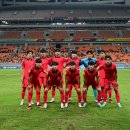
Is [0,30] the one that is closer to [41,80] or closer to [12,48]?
[12,48]

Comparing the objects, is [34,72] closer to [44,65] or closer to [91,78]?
[44,65]

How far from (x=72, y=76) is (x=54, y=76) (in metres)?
0.79

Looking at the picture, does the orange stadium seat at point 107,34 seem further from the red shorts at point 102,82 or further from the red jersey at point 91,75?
the red jersey at point 91,75

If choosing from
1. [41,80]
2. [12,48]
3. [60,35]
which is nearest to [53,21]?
[60,35]

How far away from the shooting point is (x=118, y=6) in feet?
284

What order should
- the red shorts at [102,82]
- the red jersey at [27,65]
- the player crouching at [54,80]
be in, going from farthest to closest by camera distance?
the red jersey at [27,65], the red shorts at [102,82], the player crouching at [54,80]

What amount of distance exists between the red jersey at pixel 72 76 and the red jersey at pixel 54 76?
0.35 meters

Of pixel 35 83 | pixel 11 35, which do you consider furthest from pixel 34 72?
pixel 11 35

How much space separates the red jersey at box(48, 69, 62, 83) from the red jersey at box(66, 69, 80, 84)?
0.35 metres

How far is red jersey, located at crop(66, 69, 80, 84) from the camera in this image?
13781 millimetres

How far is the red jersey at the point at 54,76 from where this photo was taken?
44.7 feet

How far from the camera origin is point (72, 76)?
13.8 m

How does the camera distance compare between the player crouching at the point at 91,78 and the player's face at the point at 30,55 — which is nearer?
the player crouching at the point at 91,78

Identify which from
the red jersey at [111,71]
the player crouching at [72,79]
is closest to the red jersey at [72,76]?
the player crouching at [72,79]
